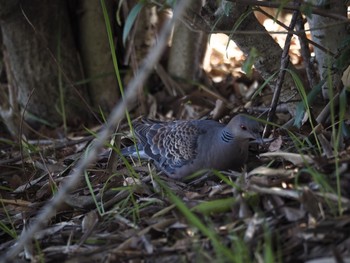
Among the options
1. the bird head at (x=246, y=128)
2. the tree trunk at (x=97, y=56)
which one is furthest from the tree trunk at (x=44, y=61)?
the bird head at (x=246, y=128)

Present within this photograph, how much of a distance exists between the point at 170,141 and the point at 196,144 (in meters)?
0.22

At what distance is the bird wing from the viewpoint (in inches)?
147

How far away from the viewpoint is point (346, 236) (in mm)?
2355

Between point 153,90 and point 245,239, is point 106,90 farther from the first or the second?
point 245,239

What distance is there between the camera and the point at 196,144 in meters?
3.75

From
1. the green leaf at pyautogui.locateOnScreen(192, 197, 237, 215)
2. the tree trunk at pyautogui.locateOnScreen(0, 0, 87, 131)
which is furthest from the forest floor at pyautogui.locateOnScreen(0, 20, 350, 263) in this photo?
the tree trunk at pyautogui.locateOnScreen(0, 0, 87, 131)

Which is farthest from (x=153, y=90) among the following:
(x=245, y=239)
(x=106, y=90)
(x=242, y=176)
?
(x=245, y=239)

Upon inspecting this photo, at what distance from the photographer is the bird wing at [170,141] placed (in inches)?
147

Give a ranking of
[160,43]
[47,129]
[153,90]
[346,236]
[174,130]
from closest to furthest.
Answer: [160,43] → [346,236] → [174,130] → [47,129] → [153,90]

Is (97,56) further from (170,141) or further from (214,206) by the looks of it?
(214,206)

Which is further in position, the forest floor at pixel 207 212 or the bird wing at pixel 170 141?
the bird wing at pixel 170 141

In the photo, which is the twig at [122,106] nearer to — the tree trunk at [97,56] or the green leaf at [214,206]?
the green leaf at [214,206]

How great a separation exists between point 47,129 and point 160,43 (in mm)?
3636

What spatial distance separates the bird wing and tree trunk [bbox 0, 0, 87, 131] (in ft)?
3.74
